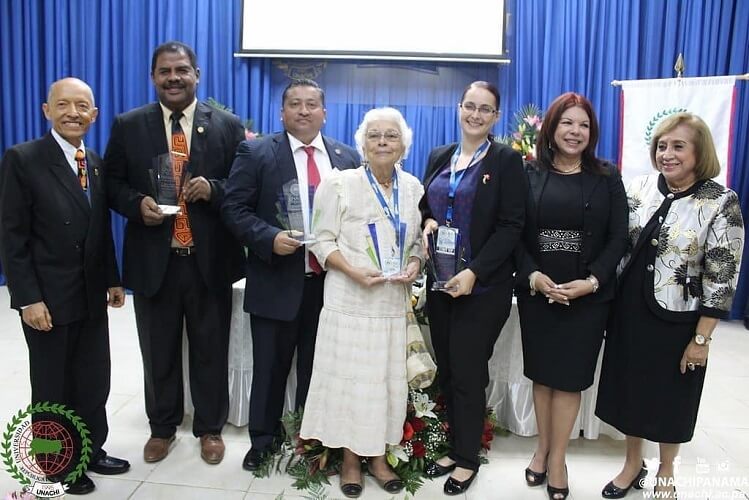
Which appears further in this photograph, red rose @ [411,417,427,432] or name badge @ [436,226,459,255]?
red rose @ [411,417,427,432]

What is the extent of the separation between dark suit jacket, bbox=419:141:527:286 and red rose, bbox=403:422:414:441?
70 centimetres

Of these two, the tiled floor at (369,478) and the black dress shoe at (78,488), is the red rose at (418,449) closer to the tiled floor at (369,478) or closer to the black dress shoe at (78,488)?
the tiled floor at (369,478)

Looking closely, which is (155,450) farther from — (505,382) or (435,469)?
(505,382)

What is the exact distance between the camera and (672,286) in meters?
2.09

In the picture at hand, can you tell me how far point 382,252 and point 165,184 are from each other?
92cm

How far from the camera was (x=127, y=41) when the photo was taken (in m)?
5.69

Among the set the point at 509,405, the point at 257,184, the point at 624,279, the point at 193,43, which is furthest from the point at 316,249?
the point at 193,43

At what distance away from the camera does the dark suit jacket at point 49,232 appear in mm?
2064

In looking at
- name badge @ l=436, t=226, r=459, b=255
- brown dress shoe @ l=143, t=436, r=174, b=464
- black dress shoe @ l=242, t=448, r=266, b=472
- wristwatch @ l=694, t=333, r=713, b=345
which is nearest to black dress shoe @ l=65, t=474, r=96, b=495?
brown dress shoe @ l=143, t=436, r=174, b=464

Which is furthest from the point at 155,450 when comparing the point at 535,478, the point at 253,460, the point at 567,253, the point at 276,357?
the point at 567,253

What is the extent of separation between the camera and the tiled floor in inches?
93.0

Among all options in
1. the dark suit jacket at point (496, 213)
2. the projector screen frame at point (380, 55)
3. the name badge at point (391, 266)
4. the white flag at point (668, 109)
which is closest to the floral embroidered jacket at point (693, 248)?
the dark suit jacket at point (496, 213)

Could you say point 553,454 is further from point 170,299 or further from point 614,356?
point 170,299

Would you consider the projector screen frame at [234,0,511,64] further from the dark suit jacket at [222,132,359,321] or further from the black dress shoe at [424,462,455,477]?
the black dress shoe at [424,462,455,477]
